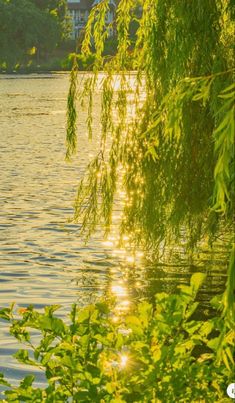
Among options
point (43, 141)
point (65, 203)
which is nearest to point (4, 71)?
point (43, 141)

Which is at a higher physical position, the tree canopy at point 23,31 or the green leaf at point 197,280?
the green leaf at point 197,280

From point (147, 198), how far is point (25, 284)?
4134 mm

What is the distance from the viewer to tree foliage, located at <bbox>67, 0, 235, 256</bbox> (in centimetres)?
1229

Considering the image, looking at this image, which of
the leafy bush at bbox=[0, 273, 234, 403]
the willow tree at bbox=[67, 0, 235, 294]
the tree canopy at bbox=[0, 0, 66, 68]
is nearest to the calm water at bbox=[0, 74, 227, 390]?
the willow tree at bbox=[67, 0, 235, 294]

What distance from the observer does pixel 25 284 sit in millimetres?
17453

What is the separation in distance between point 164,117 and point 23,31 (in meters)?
133

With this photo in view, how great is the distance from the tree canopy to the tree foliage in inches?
4964

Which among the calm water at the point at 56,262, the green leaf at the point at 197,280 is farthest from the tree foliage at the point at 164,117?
the green leaf at the point at 197,280

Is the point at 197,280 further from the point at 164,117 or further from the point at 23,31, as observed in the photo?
the point at 23,31

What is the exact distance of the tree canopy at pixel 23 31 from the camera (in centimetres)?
14025

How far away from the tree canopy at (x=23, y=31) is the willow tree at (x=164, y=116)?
126m

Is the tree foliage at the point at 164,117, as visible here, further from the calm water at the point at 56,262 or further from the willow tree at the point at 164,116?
the calm water at the point at 56,262

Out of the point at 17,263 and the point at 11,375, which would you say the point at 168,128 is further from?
the point at 17,263

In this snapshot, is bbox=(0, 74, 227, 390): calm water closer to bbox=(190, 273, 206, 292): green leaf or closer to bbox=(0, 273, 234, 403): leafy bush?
bbox=(0, 273, 234, 403): leafy bush
